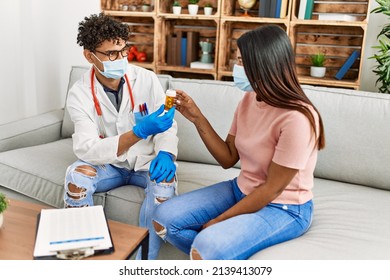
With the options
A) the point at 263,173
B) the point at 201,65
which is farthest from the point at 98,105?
the point at 201,65

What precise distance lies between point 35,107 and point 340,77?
2.19m

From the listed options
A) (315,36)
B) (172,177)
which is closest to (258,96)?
(172,177)

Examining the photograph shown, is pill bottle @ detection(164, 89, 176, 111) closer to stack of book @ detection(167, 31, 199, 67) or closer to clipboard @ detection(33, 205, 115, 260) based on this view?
clipboard @ detection(33, 205, 115, 260)

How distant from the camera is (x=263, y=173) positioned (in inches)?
54.3

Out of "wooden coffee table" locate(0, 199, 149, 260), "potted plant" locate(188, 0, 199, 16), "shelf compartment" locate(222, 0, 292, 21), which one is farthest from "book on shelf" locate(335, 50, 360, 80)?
"wooden coffee table" locate(0, 199, 149, 260)

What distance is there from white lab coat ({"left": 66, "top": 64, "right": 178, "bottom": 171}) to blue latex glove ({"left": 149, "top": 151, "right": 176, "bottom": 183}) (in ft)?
0.23

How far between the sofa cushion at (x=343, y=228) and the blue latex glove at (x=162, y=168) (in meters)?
0.50

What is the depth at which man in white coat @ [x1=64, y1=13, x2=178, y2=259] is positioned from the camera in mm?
1598

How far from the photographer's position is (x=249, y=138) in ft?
4.65

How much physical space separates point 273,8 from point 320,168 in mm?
1215

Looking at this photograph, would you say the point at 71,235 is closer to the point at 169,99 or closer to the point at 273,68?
the point at 169,99

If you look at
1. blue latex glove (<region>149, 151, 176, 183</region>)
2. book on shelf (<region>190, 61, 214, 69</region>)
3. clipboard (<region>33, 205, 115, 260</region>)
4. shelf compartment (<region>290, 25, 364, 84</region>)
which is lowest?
clipboard (<region>33, 205, 115, 260</region>)

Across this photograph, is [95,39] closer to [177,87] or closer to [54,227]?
[177,87]
